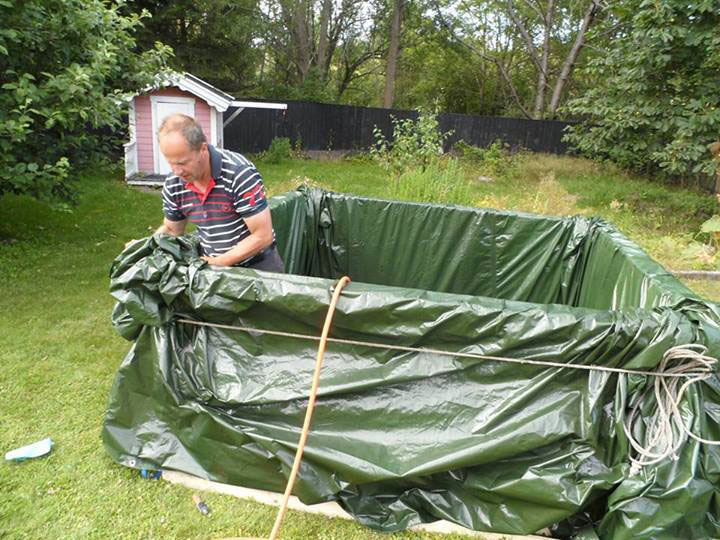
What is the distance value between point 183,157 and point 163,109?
905 cm

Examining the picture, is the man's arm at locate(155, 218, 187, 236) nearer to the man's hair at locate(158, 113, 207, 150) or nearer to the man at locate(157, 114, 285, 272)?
the man at locate(157, 114, 285, 272)

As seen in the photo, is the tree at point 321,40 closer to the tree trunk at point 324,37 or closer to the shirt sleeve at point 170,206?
the tree trunk at point 324,37

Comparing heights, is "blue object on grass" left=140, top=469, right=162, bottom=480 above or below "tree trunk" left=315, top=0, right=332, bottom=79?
below

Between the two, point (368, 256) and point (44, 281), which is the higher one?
point (368, 256)

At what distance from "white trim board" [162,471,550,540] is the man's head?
139cm

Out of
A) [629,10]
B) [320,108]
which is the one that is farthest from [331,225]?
[320,108]

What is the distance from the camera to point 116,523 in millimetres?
2084

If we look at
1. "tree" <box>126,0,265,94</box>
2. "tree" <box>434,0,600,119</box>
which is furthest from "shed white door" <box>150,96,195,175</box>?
"tree" <box>434,0,600,119</box>

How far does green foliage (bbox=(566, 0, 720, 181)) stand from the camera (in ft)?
23.5

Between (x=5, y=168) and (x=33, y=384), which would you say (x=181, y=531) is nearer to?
(x=33, y=384)

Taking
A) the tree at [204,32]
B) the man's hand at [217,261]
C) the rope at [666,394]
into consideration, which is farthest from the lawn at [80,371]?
the tree at [204,32]

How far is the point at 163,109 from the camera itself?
→ 10.1m

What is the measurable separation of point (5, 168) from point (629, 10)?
905 cm

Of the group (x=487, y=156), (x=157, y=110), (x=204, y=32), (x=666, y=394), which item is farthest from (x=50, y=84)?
(x=487, y=156)
